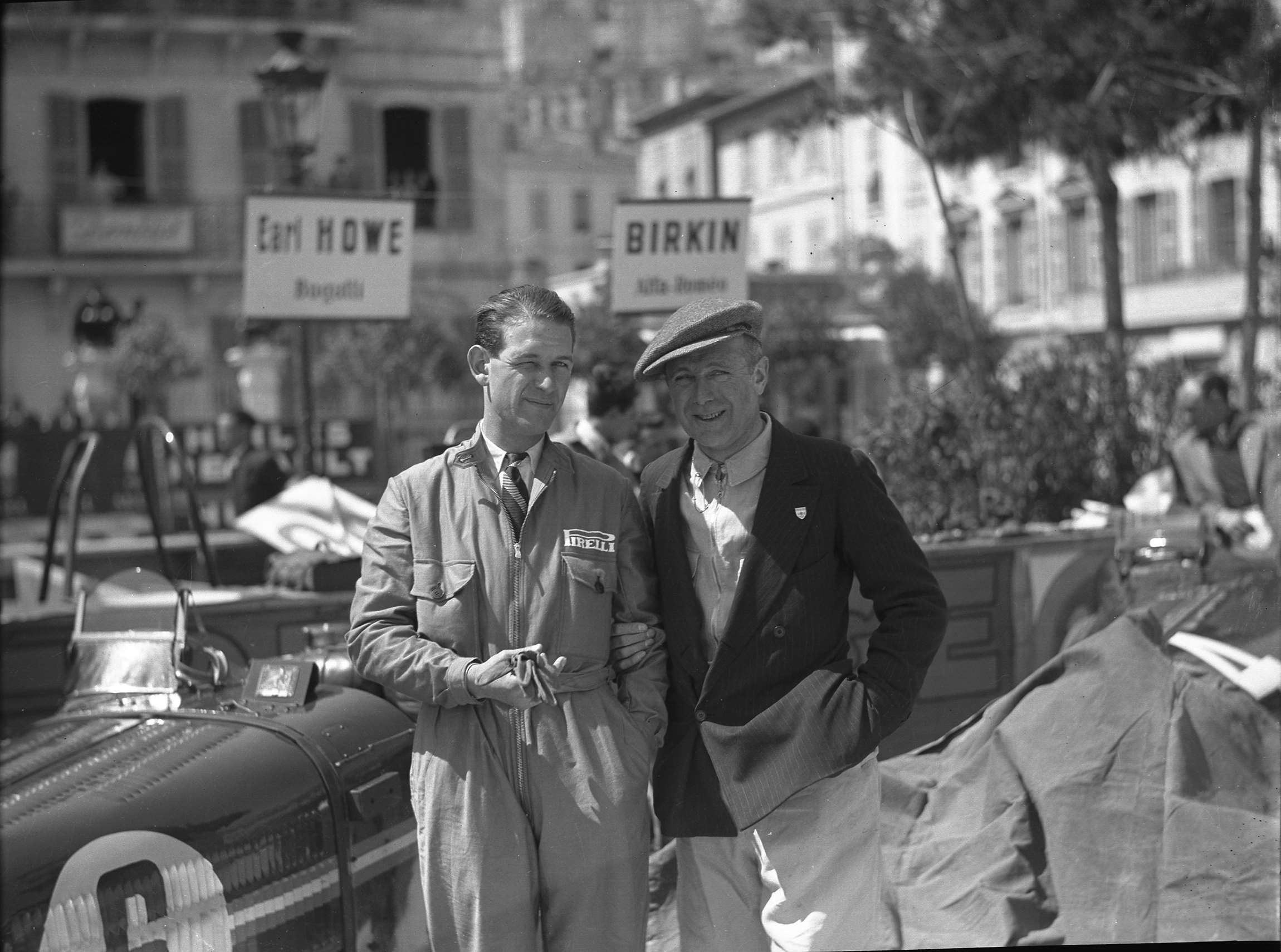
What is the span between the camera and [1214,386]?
881cm

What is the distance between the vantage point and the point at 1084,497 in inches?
334

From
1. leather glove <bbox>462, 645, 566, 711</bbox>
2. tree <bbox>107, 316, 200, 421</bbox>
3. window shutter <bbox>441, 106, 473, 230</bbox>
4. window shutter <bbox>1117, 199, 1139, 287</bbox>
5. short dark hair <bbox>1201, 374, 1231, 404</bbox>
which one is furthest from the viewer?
window shutter <bbox>1117, 199, 1139, 287</bbox>

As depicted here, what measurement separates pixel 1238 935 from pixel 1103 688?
736 mm

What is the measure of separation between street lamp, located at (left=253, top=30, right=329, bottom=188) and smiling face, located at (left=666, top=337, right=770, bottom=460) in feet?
22.1

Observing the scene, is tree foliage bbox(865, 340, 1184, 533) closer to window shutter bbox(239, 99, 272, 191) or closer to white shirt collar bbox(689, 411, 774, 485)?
white shirt collar bbox(689, 411, 774, 485)

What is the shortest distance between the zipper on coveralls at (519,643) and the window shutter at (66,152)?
26782 millimetres

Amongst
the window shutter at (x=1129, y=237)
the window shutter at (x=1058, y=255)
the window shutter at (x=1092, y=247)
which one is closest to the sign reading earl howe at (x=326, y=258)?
the window shutter at (x=1058, y=255)

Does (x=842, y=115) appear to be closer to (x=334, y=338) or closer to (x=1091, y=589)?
(x=1091, y=589)

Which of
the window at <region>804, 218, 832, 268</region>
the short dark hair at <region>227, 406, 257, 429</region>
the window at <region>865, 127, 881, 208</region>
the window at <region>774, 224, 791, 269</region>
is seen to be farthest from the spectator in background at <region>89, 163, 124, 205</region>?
the short dark hair at <region>227, 406, 257, 429</region>

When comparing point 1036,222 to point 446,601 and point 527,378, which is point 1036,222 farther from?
point 446,601

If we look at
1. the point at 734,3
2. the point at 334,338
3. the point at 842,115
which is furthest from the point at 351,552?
the point at 334,338

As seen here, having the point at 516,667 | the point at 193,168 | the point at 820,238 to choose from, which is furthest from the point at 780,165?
the point at 516,667

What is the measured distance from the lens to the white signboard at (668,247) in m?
7.77

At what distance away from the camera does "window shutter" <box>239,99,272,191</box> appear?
29.3 meters
